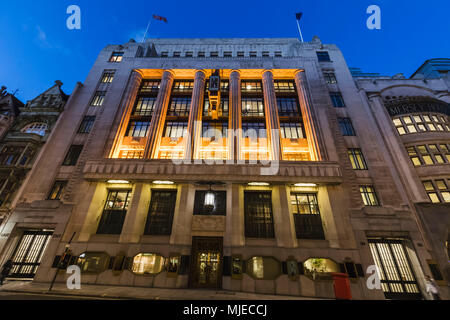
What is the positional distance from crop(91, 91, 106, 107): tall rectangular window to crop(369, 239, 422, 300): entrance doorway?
32.1m

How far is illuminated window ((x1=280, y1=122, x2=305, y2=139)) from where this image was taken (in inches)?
834

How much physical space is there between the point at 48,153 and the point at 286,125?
1042 inches

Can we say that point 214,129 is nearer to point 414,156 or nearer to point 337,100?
point 337,100

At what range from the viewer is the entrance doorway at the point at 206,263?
13.8 meters

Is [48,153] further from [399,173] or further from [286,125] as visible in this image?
[399,173]

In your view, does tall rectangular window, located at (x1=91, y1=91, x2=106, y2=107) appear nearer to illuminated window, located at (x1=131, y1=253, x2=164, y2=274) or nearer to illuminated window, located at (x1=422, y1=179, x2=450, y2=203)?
illuminated window, located at (x1=131, y1=253, x2=164, y2=274)

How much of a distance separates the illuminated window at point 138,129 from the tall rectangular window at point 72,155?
17.2ft

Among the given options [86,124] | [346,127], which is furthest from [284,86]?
[86,124]

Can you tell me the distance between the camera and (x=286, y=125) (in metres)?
21.9

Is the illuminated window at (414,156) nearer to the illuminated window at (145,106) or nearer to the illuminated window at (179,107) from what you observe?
the illuminated window at (179,107)

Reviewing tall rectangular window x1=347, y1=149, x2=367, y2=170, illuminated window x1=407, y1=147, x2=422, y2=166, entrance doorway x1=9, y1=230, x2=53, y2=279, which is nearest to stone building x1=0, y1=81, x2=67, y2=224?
entrance doorway x1=9, y1=230, x2=53, y2=279

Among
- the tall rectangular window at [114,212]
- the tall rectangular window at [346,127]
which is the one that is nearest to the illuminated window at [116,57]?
the tall rectangular window at [114,212]

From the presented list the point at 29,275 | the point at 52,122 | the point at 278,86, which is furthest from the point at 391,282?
the point at 52,122

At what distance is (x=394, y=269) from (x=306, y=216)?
7149 mm
